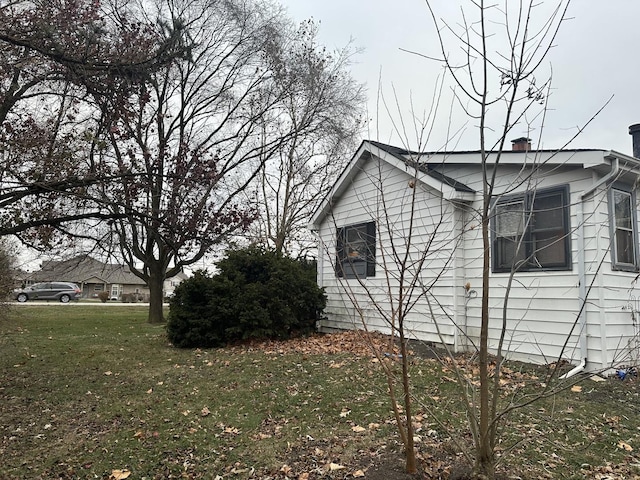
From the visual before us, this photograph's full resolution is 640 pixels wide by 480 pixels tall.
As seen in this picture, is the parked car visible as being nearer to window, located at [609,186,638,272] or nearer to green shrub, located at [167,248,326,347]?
green shrub, located at [167,248,326,347]

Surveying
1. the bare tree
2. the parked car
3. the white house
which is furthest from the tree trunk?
the parked car

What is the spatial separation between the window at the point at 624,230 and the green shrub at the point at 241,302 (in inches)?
237

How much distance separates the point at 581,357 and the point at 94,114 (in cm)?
1076

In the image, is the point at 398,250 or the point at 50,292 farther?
the point at 50,292

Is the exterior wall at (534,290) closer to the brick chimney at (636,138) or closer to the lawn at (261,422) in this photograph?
the lawn at (261,422)

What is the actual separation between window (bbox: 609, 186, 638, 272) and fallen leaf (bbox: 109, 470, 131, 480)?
7.07 metres

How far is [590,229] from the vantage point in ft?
22.4

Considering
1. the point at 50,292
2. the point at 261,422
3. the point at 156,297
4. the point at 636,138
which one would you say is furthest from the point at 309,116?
the point at 50,292

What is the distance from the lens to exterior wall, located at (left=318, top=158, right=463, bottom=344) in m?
8.43

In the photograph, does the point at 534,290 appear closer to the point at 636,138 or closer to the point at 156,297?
the point at 636,138

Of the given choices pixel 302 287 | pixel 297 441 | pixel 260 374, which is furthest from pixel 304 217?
pixel 297 441

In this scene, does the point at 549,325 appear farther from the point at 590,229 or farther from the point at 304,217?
the point at 304,217

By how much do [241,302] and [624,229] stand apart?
7.13 meters

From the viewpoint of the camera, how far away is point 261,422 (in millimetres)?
5152
